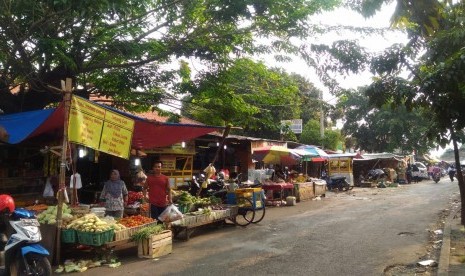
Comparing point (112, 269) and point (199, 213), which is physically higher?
point (199, 213)

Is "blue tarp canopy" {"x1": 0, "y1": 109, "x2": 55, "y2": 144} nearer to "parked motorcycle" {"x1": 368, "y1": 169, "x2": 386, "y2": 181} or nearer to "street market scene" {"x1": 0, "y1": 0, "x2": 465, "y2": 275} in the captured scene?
"street market scene" {"x1": 0, "y1": 0, "x2": 465, "y2": 275}

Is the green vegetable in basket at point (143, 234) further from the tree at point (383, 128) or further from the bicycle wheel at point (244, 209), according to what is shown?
the tree at point (383, 128)

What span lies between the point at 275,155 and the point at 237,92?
17.3 ft

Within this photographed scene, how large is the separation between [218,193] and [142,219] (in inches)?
199

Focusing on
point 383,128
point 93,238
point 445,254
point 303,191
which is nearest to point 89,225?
point 93,238

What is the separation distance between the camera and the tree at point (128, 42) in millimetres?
8820

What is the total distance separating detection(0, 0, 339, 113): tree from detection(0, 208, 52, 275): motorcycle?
13.5ft

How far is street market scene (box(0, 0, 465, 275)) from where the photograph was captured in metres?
7.19

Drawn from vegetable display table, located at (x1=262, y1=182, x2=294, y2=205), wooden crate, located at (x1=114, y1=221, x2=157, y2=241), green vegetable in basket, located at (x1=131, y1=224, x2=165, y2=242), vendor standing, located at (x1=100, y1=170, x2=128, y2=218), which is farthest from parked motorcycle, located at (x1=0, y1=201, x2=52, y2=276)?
vegetable display table, located at (x1=262, y1=182, x2=294, y2=205)

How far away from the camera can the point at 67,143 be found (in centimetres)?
755

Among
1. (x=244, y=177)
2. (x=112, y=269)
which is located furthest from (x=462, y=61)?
(x=244, y=177)

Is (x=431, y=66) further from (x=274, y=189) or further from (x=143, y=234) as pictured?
(x=274, y=189)

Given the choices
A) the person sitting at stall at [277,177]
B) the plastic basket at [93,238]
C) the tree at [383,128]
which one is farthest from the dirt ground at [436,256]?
the tree at [383,128]

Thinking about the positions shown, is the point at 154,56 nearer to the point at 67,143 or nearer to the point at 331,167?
the point at 67,143
